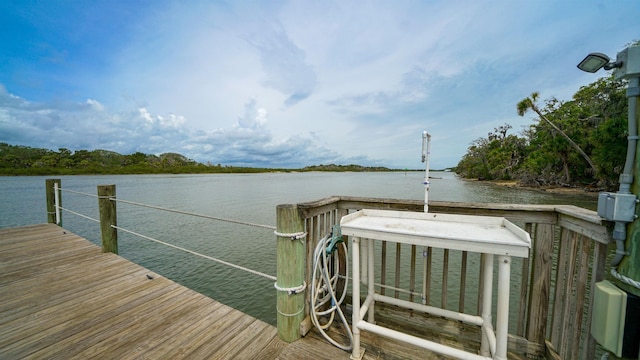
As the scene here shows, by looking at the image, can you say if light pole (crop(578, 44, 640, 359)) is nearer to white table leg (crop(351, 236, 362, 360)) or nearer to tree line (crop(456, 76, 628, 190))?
white table leg (crop(351, 236, 362, 360))

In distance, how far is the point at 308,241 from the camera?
2.09 m

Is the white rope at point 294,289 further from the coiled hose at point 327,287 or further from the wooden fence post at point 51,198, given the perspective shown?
the wooden fence post at point 51,198

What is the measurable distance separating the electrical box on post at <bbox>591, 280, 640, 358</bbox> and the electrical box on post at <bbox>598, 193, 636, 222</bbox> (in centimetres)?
35

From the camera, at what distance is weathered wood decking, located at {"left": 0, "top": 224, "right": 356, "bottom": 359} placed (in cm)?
184

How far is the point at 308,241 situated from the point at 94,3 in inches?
339

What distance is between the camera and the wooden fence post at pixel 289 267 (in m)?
1.90

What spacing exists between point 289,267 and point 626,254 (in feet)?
6.12

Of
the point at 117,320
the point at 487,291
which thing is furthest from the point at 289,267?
the point at 117,320

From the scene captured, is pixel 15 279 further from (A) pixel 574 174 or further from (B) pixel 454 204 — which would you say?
(A) pixel 574 174

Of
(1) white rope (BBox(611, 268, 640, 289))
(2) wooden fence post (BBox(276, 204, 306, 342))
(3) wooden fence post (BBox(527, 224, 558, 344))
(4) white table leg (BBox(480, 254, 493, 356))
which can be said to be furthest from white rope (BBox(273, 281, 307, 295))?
(1) white rope (BBox(611, 268, 640, 289))

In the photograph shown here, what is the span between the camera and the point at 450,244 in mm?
1354

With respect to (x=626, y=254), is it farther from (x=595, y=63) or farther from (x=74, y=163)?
(x=74, y=163)

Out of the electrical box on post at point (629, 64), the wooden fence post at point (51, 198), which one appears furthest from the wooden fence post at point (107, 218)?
the electrical box on post at point (629, 64)

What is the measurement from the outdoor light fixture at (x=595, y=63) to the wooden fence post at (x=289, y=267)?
1.88m
